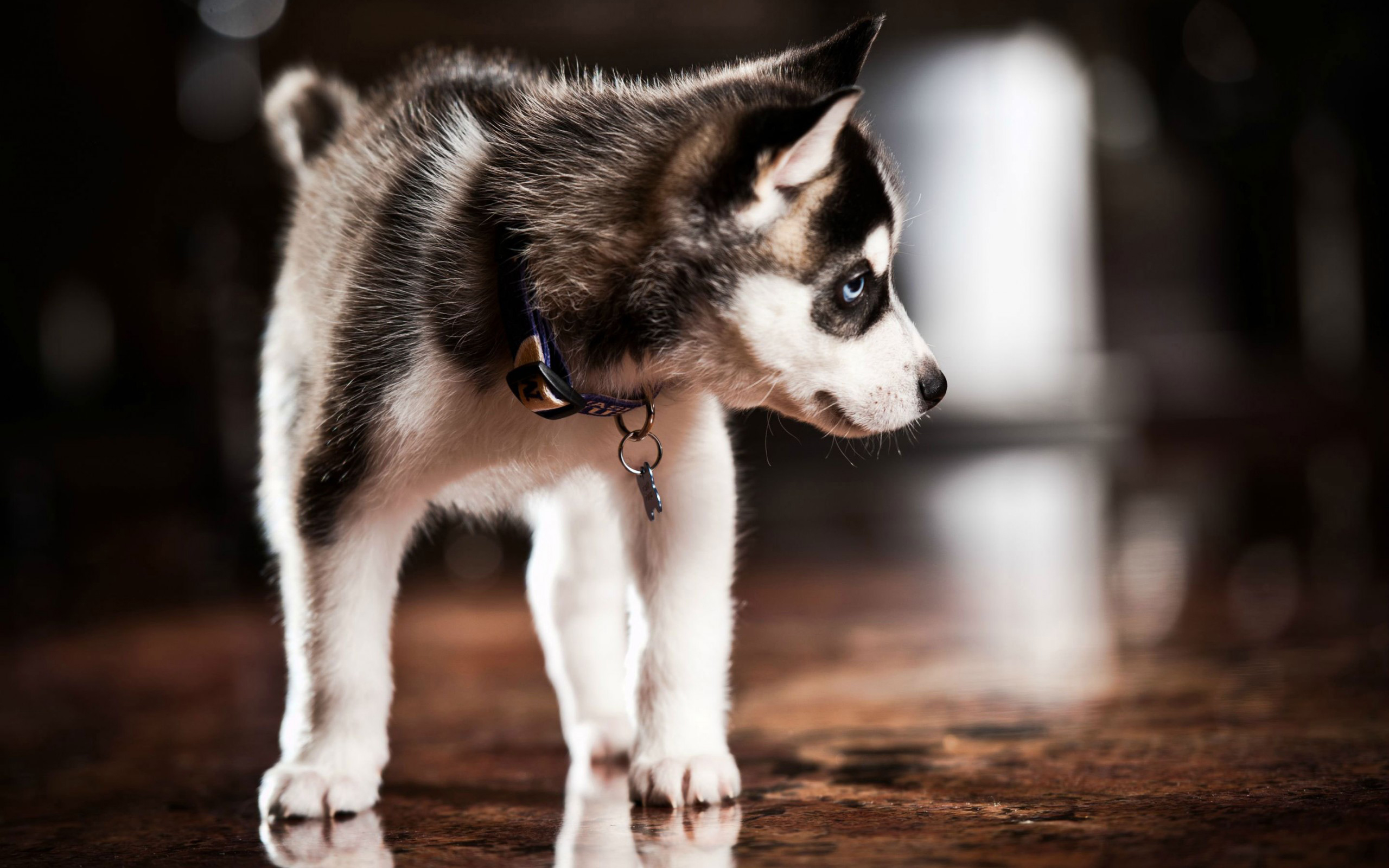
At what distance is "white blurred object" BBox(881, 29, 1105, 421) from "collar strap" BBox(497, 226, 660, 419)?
632 cm

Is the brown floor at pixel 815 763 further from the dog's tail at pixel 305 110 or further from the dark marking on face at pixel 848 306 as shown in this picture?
the dog's tail at pixel 305 110

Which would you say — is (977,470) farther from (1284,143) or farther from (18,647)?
(18,647)

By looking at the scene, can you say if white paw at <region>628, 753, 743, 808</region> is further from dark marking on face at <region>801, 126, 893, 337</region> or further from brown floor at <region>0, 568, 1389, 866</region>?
dark marking on face at <region>801, 126, 893, 337</region>

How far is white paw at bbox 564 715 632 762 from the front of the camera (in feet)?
5.88

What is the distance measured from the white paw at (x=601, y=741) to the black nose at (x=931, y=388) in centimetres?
62

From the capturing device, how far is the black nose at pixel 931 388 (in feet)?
5.00

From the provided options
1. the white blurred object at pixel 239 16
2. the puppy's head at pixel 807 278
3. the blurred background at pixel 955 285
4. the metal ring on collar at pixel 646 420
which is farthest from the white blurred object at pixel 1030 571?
the white blurred object at pixel 239 16

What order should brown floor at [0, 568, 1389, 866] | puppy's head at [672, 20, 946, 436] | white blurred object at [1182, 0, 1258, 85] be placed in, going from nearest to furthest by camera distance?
brown floor at [0, 568, 1389, 866], puppy's head at [672, 20, 946, 436], white blurred object at [1182, 0, 1258, 85]

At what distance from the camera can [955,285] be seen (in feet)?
25.3

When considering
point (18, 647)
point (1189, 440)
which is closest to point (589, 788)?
point (18, 647)

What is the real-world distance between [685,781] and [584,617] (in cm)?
40

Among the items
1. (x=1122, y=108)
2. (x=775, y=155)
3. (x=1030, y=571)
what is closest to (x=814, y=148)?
(x=775, y=155)

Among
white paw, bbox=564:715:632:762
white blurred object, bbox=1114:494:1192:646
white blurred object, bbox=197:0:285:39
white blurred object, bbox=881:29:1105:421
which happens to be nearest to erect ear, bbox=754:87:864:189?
white paw, bbox=564:715:632:762

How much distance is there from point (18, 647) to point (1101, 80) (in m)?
6.73
